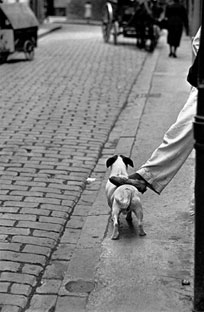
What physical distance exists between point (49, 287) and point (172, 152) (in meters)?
1.20

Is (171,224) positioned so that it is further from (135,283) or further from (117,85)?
(117,85)

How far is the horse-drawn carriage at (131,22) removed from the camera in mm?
18156

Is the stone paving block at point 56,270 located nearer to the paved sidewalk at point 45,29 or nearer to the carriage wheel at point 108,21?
the carriage wheel at point 108,21

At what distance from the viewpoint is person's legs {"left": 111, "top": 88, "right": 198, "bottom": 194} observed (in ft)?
14.1

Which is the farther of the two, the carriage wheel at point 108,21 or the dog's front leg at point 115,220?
the carriage wheel at point 108,21

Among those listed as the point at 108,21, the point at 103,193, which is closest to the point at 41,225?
the point at 103,193

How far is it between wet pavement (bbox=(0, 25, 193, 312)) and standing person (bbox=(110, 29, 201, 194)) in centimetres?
43

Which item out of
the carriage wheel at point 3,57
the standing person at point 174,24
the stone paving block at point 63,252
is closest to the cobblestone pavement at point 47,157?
the stone paving block at point 63,252

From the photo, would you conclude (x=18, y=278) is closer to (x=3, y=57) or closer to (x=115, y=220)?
(x=115, y=220)

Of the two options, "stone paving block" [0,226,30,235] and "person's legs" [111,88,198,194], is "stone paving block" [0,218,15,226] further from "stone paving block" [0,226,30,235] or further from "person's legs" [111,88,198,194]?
"person's legs" [111,88,198,194]

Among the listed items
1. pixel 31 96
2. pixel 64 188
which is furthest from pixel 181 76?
pixel 64 188

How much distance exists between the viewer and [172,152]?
4.34m

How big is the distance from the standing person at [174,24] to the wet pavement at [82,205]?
4.55 m

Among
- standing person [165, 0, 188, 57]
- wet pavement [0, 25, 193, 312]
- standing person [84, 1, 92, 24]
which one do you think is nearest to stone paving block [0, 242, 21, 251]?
wet pavement [0, 25, 193, 312]
